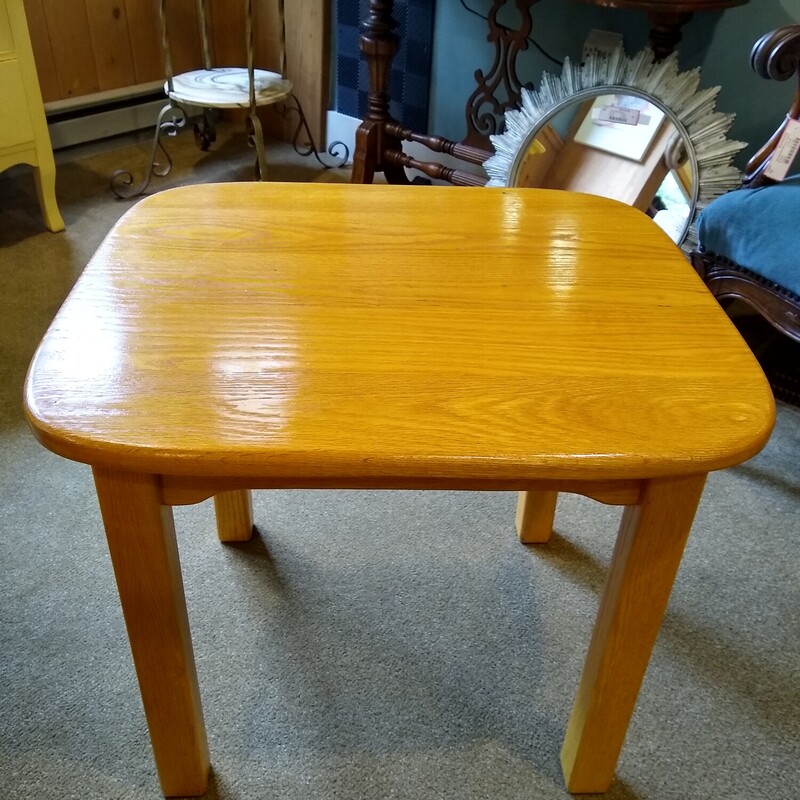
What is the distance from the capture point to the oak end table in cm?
60

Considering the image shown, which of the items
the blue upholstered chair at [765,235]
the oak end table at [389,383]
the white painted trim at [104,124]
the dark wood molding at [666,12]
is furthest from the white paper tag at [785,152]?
the white painted trim at [104,124]

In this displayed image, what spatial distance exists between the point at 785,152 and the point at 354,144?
140 centimetres

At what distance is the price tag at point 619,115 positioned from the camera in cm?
169

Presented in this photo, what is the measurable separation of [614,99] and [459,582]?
117 centimetres

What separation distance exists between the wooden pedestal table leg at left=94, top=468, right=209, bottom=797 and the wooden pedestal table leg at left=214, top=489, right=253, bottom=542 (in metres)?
0.35

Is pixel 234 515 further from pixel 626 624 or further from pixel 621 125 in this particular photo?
pixel 621 125

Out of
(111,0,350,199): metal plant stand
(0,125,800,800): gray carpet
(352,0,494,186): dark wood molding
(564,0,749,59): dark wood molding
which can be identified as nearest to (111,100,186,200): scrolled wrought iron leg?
(111,0,350,199): metal plant stand

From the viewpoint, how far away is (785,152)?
4.30 ft

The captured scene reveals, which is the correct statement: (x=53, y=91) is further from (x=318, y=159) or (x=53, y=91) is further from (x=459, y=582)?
(x=459, y=582)


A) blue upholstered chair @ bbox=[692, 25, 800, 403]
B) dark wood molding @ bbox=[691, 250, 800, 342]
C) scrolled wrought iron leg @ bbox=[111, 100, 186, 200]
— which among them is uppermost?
blue upholstered chair @ bbox=[692, 25, 800, 403]

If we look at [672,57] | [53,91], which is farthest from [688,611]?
[53,91]

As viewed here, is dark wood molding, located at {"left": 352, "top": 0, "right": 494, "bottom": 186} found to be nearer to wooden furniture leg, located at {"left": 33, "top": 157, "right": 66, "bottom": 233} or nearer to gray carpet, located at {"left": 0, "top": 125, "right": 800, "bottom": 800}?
wooden furniture leg, located at {"left": 33, "top": 157, "right": 66, "bottom": 233}

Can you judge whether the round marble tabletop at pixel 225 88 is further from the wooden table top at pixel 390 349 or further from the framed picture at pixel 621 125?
the wooden table top at pixel 390 349

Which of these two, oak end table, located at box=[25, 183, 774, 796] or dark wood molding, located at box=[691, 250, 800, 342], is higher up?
oak end table, located at box=[25, 183, 774, 796]
